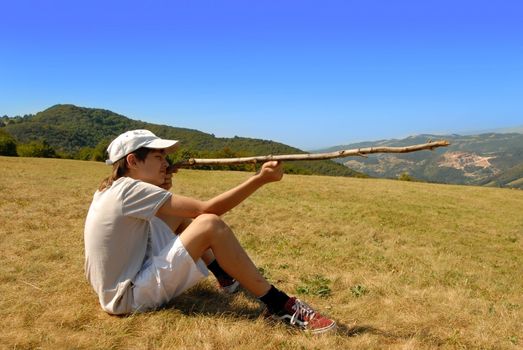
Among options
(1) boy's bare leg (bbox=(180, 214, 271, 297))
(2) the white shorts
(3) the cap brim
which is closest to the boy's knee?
(1) boy's bare leg (bbox=(180, 214, 271, 297))

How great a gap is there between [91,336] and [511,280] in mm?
7775

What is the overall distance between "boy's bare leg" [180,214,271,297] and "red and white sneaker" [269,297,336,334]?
0.33 meters

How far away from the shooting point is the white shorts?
3.90 metres

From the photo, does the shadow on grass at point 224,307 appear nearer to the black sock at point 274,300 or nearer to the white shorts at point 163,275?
the black sock at point 274,300

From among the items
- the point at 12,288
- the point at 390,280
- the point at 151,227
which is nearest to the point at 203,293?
the point at 151,227

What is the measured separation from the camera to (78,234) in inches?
334

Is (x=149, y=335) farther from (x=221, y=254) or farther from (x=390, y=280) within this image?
(x=390, y=280)

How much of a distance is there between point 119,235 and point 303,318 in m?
1.98

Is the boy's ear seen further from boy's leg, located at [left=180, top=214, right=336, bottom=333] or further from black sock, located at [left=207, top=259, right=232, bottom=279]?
black sock, located at [left=207, top=259, right=232, bottom=279]

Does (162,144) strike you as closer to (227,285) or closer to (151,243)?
(151,243)

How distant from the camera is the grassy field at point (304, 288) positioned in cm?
379

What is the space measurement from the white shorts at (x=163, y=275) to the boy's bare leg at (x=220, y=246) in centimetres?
11

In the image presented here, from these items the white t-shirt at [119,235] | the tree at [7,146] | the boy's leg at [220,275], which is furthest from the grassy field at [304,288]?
the tree at [7,146]

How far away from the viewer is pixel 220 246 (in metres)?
3.92
